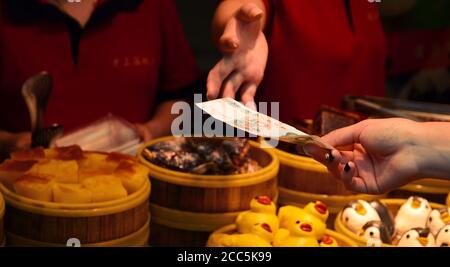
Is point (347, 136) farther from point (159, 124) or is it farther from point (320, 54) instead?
point (159, 124)

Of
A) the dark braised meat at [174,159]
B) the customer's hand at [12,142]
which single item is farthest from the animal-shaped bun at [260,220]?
the customer's hand at [12,142]

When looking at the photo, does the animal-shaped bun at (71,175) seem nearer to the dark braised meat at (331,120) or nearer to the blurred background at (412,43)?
the blurred background at (412,43)

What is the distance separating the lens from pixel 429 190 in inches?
75.2

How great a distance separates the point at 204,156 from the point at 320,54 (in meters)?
0.35

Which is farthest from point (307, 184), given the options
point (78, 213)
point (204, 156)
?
point (78, 213)

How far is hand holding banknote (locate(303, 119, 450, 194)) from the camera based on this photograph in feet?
4.56

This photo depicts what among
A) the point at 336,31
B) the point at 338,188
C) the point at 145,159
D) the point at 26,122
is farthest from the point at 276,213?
the point at 26,122

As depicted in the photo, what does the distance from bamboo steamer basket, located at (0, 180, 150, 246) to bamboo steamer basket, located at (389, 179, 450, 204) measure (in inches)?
29.3

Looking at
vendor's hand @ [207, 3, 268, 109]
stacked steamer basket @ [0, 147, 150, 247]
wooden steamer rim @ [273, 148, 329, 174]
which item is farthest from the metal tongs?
wooden steamer rim @ [273, 148, 329, 174]

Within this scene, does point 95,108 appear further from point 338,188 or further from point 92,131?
point 338,188

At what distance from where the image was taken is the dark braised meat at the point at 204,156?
167 cm

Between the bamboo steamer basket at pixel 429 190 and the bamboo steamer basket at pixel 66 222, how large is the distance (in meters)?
0.74

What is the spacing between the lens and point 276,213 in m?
1.78

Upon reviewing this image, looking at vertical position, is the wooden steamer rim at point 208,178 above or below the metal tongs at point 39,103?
below
